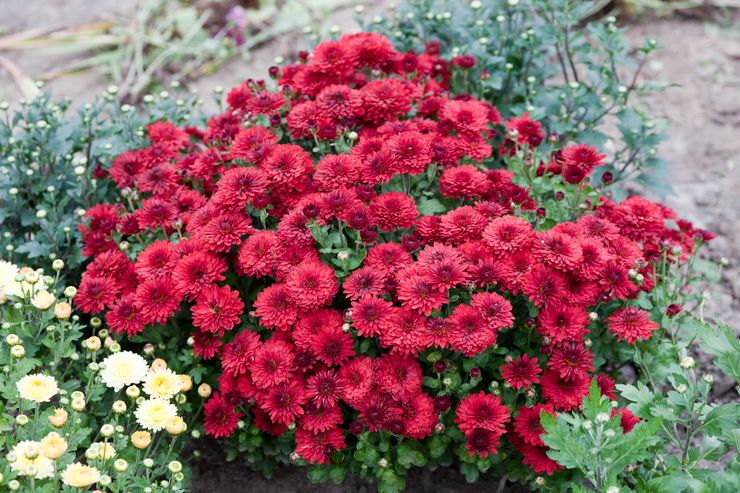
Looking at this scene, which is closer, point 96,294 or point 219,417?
point 219,417

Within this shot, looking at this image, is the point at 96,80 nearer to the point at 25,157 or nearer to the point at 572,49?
the point at 25,157

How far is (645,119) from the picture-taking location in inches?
127

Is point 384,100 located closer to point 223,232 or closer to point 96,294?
point 223,232

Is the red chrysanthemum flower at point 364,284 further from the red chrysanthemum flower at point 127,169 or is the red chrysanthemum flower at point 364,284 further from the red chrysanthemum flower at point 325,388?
the red chrysanthemum flower at point 127,169

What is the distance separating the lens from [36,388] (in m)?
1.96

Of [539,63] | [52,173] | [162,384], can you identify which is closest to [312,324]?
[162,384]

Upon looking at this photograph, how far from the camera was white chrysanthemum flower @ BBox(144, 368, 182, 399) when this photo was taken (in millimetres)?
2117

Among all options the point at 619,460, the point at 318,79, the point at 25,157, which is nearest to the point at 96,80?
the point at 25,157

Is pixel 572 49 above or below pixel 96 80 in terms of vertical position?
above

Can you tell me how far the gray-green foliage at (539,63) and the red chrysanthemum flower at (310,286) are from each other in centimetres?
127

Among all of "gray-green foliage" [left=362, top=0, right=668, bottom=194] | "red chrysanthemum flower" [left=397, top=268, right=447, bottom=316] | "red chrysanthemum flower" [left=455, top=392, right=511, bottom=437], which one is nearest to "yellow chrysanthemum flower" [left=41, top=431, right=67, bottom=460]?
"red chrysanthemum flower" [left=397, top=268, right=447, bottom=316]

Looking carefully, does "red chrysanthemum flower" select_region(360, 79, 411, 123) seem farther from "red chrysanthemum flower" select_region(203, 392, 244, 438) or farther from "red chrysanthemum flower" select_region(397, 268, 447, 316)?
"red chrysanthemum flower" select_region(203, 392, 244, 438)

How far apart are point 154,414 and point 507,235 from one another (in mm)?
1087

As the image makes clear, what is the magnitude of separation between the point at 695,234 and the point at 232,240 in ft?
5.34
